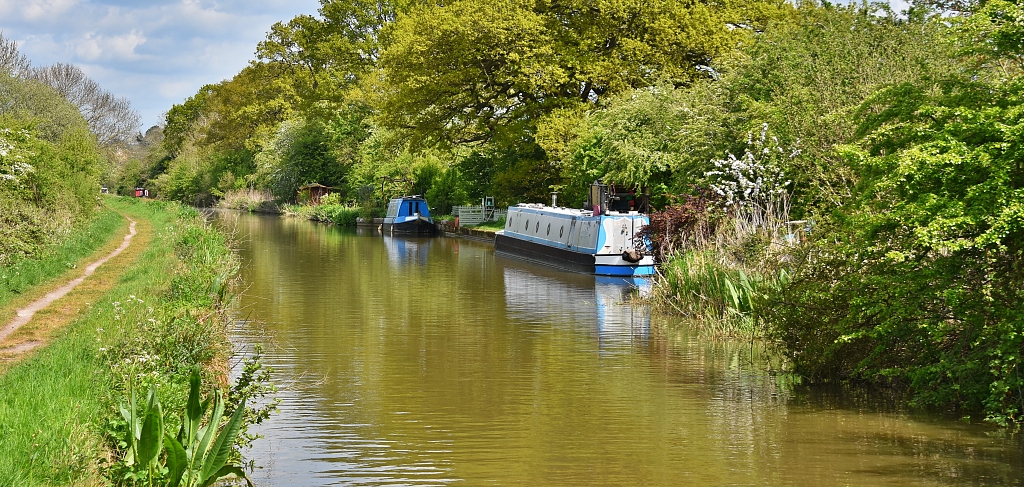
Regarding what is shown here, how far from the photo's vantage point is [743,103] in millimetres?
19219

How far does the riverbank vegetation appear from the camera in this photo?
27.7ft

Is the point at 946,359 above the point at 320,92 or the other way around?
the other way around

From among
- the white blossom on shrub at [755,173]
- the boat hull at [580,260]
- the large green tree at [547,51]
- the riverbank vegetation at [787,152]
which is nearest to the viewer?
the riverbank vegetation at [787,152]

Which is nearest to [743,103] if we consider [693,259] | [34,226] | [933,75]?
[693,259]

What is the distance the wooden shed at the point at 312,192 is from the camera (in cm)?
6003

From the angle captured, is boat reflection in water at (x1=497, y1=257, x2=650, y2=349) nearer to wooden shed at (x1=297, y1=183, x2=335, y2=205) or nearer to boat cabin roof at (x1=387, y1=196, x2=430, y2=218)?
boat cabin roof at (x1=387, y1=196, x2=430, y2=218)

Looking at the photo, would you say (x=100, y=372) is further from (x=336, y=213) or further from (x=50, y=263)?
(x=336, y=213)

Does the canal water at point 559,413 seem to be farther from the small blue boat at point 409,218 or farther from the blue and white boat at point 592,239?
the small blue boat at point 409,218

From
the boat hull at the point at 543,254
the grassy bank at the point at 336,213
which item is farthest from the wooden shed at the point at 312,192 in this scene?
the boat hull at the point at 543,254

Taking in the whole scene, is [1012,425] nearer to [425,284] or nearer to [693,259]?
[693,259]

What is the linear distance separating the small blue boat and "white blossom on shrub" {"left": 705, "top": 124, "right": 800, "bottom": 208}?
986 inches

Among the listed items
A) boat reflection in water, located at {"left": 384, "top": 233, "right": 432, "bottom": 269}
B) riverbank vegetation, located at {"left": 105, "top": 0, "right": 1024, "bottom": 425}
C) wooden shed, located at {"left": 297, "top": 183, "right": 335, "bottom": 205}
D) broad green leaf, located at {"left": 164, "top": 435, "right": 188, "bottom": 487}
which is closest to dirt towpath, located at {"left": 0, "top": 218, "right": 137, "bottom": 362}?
broad green leaf, located at {"left": 164, "top": 435, "right": 188, "bottom": 487}

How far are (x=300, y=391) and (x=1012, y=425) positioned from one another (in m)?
6.77

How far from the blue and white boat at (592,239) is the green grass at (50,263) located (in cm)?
1112
